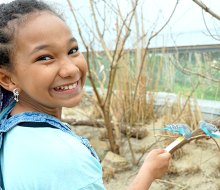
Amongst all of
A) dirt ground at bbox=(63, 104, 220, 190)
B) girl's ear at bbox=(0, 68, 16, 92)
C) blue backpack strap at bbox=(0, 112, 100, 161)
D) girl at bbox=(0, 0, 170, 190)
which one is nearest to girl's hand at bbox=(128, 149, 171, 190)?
girl at bbox=(0, 0, 170, 190)

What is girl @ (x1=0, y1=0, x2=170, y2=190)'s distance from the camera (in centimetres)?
50

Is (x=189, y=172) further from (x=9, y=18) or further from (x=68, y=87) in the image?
(x=9, y=18)

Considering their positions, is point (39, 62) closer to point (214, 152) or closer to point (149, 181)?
point (149, 181)

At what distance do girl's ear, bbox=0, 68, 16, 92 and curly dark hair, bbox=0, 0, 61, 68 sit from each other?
0.05 ft

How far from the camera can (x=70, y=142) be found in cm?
53

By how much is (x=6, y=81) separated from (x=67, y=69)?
5.4 inches

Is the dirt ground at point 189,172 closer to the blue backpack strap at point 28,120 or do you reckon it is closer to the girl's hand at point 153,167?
the girl's hand at point 153,167

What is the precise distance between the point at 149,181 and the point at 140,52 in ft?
5.84

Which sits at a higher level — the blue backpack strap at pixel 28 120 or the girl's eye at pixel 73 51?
the girl's eye at pixel 73 51

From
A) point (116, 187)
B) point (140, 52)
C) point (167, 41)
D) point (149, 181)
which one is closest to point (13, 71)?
point (149, 181)

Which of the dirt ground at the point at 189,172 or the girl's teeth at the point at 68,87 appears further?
the dirt ground at the point at 189,172

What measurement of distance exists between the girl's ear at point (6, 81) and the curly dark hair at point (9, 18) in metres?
0.02

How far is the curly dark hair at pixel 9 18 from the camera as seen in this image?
1.93ft

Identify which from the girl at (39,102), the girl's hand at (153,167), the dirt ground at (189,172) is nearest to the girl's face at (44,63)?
the girl at (39,102)
